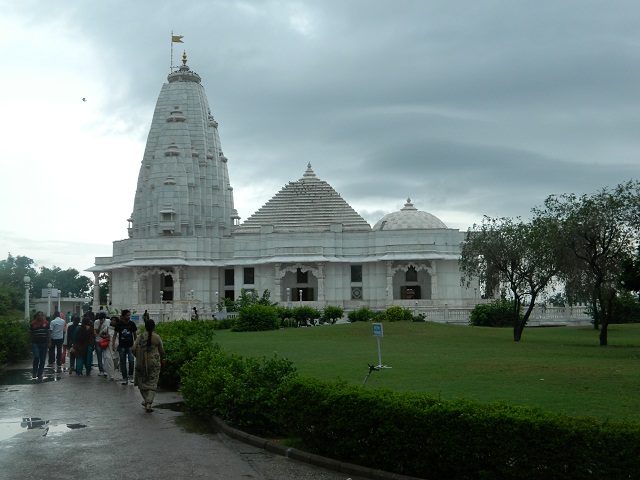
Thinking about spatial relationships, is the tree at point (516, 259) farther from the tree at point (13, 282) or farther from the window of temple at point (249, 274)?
the window of temple at point (249, 274)

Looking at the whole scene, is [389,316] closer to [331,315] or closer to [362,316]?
[362,316]

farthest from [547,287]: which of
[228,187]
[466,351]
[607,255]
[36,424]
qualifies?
[228,187]

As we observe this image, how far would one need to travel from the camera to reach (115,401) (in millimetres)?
14461

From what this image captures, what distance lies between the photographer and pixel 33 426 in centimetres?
1152

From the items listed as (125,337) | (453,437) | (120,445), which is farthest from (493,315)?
(453,437)

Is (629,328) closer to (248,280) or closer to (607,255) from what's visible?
(607,255)

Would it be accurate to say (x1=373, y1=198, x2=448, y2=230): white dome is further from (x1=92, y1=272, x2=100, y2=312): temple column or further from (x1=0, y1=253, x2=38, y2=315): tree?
(x1=0, y1=253, x2=38, y2=315): tree

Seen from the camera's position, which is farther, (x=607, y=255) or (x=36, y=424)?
(x=607, y=255)

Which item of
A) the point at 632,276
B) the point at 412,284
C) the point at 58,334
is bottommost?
the point at 58,334

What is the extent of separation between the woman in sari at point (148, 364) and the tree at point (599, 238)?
56.0 ft

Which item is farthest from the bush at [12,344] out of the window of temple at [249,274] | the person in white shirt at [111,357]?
the window of temple at [249,274]

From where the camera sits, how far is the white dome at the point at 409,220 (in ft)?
222

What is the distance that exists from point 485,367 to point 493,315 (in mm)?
28629

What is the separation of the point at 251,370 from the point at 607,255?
60.2 ft
